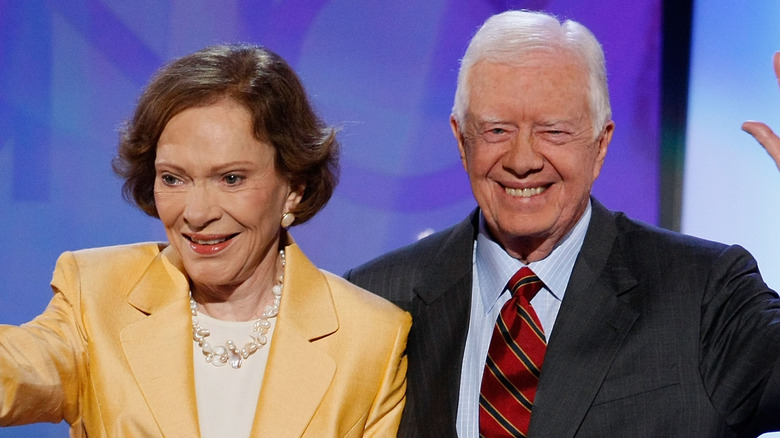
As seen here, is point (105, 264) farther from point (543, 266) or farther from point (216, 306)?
point (543, 266)

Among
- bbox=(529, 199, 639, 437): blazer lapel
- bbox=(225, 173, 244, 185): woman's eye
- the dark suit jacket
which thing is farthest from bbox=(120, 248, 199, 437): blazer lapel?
bbox=(529, 199, 639, 437): blazer lapel

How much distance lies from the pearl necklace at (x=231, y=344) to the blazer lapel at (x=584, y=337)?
0.66m

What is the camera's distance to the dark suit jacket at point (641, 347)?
225 centimetres

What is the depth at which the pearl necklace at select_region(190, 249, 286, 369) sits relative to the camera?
7.55ft

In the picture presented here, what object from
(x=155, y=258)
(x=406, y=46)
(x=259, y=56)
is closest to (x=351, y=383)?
(x=155, y=258)

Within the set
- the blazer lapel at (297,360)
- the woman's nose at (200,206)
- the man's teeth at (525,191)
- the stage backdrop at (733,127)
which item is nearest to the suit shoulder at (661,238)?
the man's teeth at (525,191)

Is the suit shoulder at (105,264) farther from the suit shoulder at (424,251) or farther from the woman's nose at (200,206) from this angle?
the suit shoulder at (424,251)

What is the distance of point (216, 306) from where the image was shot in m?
2.39

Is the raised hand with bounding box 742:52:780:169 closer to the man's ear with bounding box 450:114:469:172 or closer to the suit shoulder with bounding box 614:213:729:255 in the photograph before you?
the suit shoulder with bounding box 614:213:729:255

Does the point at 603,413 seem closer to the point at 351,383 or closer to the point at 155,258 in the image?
the point at 351,383

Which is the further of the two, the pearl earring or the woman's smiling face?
the pearl earring

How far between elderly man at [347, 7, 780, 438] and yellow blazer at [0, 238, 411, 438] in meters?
0.16

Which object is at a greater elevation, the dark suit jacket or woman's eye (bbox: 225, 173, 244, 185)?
woman's eye (bbox: 225, 173, 244, 185)

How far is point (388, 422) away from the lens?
2383 mm
